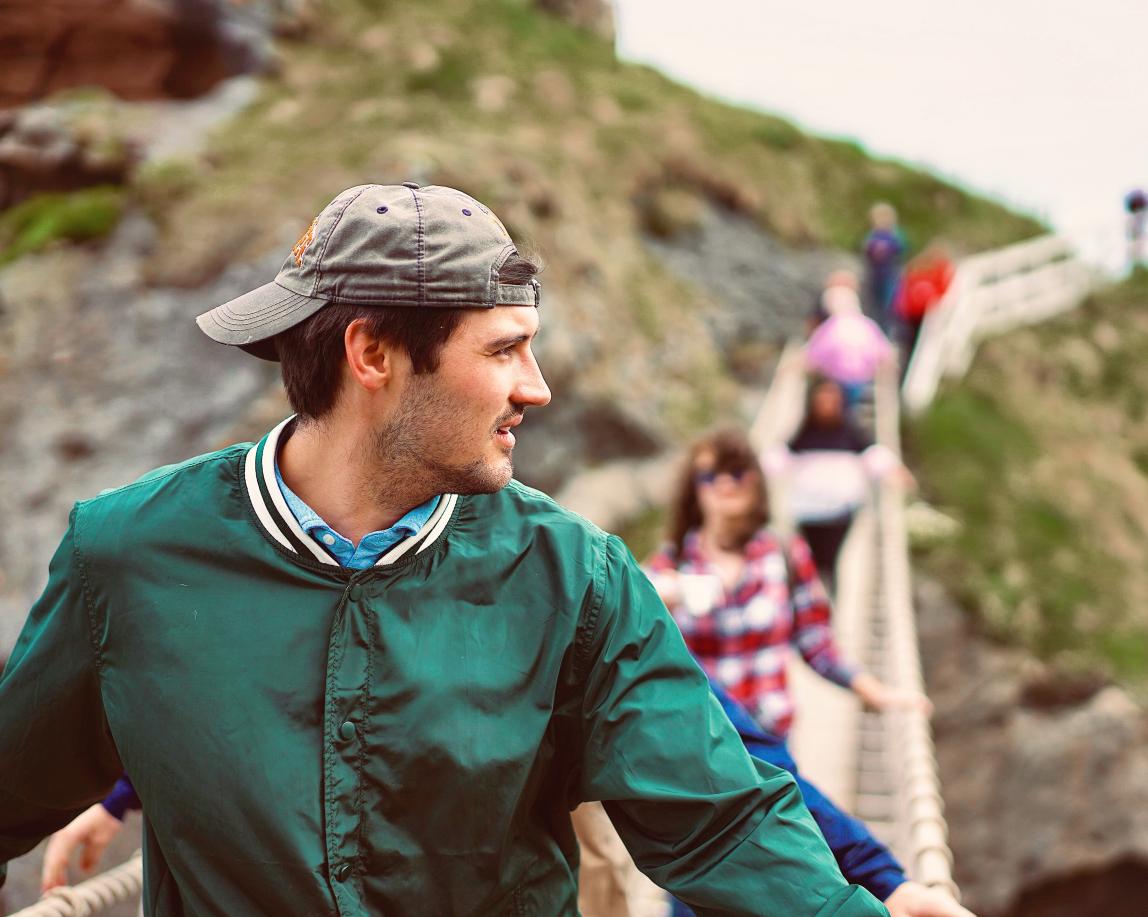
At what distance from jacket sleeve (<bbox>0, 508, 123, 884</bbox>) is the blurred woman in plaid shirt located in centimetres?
223

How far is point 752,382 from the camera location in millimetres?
14117

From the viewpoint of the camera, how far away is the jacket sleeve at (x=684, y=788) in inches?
59.6

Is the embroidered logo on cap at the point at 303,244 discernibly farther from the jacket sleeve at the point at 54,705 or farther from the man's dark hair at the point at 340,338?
the jacket sleeve at the point at 54,705

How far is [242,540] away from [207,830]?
15.5 inches

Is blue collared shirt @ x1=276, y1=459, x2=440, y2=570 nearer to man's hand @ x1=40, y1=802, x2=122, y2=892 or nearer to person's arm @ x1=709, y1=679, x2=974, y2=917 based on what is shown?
person's arm @ x1=709, y1=679, x2=974, y2=917

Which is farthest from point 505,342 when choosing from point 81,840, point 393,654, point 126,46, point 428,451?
point 126,46

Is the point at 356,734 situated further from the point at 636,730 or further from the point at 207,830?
the point at 636,730

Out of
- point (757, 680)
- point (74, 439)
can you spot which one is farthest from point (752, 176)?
point (757, 680)

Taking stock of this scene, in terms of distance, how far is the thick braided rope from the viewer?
2.21 meters

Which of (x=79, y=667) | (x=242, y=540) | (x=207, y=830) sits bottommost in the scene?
(x=207, y=830)

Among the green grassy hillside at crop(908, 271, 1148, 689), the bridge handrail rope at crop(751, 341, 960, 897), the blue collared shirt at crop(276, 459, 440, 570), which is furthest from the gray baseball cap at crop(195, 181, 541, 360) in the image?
the green grassy hillside at crop(908, 271, 1148, 689)

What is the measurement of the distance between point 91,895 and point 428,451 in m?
1.38

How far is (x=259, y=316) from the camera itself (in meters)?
1.61

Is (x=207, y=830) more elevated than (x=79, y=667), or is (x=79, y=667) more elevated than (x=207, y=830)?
(x=79, y=667)
